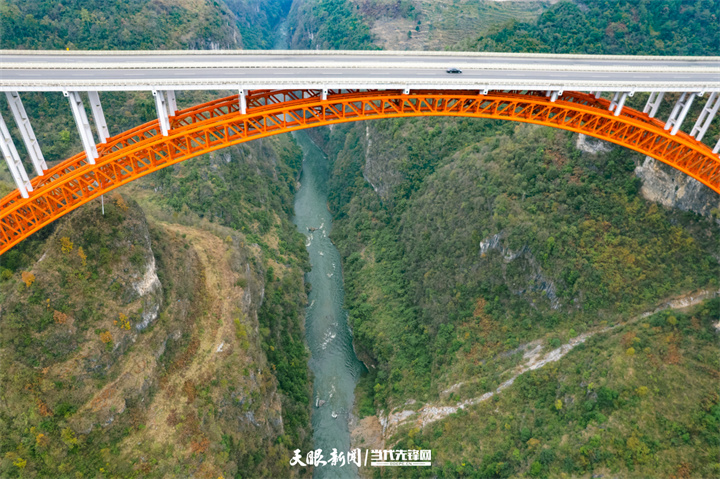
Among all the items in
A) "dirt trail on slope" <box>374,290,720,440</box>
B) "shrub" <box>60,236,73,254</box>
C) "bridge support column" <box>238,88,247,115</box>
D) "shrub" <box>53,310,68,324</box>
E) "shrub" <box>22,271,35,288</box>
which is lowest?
"dirt trail on slope" <box>374,290,720,440</box>

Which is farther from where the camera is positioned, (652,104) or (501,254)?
(501,254)

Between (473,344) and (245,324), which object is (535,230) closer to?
(473,344)

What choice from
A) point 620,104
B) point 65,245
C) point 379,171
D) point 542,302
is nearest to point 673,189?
point 620,104

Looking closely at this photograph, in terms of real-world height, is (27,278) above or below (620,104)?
below

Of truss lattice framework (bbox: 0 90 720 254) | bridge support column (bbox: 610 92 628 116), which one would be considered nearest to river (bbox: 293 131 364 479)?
truss lattice framework (bbox: 0 90 720 254)

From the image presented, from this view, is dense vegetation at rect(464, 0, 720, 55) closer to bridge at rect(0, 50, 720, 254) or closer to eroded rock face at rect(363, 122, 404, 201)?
eroded rock face at rect(363, 122, 404, 201)

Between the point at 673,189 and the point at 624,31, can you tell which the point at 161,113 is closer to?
the point at 673,189
